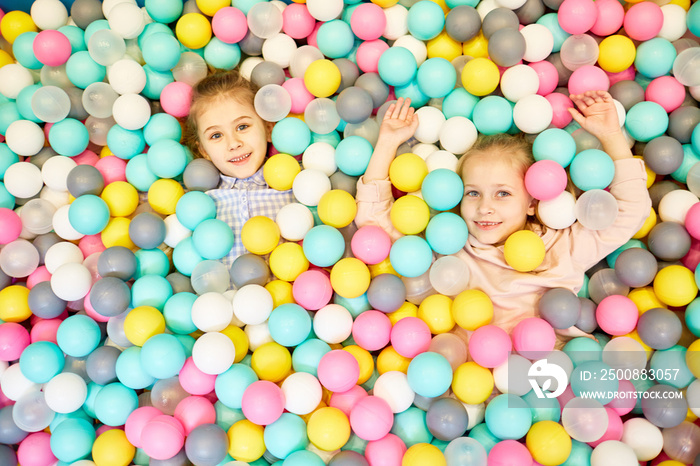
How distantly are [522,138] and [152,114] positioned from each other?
1.47 m

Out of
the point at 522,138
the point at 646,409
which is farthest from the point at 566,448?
the point at 522,138

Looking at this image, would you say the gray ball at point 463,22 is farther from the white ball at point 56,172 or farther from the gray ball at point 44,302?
the gray ball at point 44,302

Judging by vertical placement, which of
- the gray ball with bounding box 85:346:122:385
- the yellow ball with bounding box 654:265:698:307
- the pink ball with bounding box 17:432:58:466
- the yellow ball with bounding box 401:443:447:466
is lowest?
the pink ball with bounding box 17:432:58:466

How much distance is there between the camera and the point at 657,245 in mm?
1919

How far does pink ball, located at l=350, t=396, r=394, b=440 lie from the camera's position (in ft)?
5.40

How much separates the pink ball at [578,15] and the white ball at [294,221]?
1182 mm

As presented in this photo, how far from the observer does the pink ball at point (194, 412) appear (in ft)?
5.59

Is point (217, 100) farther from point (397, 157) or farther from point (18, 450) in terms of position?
point (18, 450)

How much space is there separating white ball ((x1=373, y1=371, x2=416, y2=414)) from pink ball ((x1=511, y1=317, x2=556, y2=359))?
374 millimetres

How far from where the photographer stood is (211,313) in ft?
5.88

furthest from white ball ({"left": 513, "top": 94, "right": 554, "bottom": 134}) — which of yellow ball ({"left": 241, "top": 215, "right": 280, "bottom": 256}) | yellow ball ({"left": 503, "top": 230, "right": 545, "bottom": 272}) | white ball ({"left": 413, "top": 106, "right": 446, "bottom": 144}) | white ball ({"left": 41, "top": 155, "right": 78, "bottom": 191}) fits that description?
white ball ({"left": 41, "top": 155, "right": 78, "bottom": 191})

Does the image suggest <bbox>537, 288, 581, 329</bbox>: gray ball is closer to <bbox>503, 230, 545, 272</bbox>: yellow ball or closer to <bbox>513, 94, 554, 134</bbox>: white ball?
<bbox>503, 230, 545, 272</bbox>: yellow ball

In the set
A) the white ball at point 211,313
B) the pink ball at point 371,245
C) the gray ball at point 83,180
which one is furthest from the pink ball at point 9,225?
the pink ball at point 371,245

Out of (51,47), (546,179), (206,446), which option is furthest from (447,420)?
(51,47)
